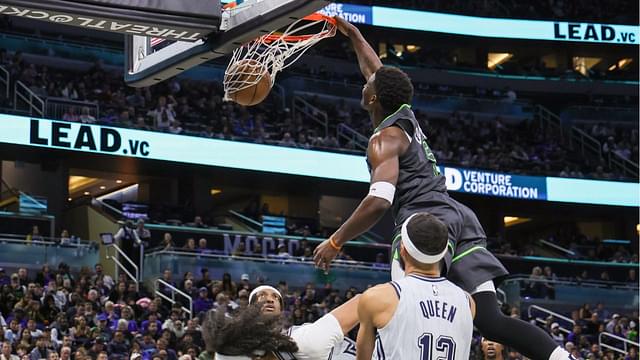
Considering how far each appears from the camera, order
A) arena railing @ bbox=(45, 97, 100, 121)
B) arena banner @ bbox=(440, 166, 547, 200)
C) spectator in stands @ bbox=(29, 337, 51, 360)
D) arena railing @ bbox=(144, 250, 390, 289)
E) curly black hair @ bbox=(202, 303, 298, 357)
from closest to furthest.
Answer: curly black hair @ bbox=(202, 303, 298, 357) → spectator in stands @ bbox=(29, 337, 51, 360) → arena railing @ bbox=(144, 250, 390, 289) → arena railing @ bbox=(45, 97, 100, 121) → arena banner @ bbox=(440, 166, 547, 200)

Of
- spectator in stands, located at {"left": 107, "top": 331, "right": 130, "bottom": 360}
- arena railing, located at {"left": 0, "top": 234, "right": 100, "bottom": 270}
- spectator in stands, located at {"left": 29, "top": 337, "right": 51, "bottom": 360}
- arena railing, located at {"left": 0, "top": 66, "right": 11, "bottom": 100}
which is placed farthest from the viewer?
arena railing, located at {"left": 0, "top": 66, "right": 11, "bottom": 100}

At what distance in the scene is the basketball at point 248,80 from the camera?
764 cm

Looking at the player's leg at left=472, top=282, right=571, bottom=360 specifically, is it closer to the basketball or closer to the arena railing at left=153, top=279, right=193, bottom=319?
the basketball

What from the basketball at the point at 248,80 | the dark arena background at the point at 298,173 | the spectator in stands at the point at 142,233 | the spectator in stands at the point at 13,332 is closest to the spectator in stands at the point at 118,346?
the dark arena background at the point at 298,173

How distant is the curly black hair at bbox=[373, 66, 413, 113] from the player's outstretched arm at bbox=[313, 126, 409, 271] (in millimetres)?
190

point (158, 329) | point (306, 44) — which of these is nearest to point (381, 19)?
point (158, 329)

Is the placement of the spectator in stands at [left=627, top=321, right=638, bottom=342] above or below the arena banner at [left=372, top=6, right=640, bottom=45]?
below

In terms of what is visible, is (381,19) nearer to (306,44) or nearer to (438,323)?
(306,44)

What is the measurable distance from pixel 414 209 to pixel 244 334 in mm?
1653

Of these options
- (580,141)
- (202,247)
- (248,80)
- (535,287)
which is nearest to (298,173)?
(202,247)

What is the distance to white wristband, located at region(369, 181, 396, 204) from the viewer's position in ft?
18.8

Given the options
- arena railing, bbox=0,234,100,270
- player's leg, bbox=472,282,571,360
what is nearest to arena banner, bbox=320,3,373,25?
arena railing, bbox=0,234,100,270

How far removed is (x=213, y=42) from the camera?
24.5 ft

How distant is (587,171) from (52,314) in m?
20.9
